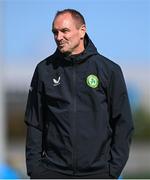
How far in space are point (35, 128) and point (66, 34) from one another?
73 centimetres

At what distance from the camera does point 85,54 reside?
184 inches

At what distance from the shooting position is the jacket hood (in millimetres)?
4629

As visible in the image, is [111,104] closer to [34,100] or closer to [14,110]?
[34,100]

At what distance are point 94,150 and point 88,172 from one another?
17cm

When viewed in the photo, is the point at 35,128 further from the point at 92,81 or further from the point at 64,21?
the point at 64,21

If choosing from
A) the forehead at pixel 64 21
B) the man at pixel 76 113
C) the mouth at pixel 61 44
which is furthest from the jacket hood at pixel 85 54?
the forehead at pixel 64 21

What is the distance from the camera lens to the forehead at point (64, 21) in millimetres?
4602

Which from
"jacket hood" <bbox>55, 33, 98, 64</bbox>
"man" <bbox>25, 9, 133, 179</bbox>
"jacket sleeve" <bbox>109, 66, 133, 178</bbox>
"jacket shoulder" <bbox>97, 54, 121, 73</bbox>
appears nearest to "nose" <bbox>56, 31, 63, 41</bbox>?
"man" <bbox>25, 9, 133, 179</bbox>

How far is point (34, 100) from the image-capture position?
4.79m

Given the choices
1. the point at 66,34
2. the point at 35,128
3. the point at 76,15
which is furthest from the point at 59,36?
the point at 35,128

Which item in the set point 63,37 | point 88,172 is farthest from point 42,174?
point 63,37

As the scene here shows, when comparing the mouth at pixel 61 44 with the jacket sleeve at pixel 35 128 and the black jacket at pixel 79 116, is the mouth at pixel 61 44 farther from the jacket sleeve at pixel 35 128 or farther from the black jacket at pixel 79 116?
the jacket sleeve at pixel 35 128

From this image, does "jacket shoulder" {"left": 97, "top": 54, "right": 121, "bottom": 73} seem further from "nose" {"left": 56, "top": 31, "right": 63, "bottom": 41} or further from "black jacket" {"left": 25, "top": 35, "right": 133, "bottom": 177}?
Result: "nose" {"left": 56, "top": 31, "right": 63, "bottom": 41}

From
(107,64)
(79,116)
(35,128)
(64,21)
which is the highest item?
(64,21)
